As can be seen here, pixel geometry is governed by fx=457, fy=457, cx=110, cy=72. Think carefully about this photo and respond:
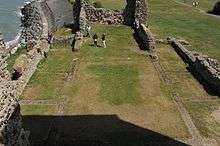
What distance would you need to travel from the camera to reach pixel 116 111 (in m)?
24.9

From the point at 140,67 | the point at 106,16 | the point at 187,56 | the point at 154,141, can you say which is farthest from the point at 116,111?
the point at 106,16

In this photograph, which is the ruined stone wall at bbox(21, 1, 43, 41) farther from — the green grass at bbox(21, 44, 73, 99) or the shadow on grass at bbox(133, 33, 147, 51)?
the shadow on grass at bbox(133, 33, 147, 51)

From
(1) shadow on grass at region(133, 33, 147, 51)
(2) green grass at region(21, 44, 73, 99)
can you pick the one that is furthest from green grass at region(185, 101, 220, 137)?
(1) shadow on grass at region(133, 33, 147, 51)

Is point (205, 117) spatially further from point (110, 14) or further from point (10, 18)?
point (10, 18)

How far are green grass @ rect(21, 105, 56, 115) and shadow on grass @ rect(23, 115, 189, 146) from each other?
573 mm

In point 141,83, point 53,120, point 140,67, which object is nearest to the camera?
point 53,120

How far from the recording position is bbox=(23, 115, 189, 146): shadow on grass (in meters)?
21.3

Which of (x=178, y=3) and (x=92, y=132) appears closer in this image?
(x=92, y=132)

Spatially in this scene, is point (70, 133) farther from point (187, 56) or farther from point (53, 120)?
point (187, 56)

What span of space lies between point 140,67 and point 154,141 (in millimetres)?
11265

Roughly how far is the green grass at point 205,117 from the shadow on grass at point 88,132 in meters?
2.12

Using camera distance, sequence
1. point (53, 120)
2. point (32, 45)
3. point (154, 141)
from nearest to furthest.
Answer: point (154, 141) → point (53, 120) → point (32, 45)

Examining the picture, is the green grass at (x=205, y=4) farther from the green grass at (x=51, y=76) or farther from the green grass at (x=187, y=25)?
the green grass at (x=51, y=76)

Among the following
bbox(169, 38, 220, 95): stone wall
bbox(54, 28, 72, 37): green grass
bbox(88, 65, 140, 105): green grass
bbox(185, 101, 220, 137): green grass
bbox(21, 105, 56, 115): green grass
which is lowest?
bbox(54, 28, 72, 37): green grass
